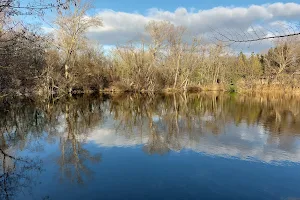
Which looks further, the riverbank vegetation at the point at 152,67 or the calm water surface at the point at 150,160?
the riverbank vegetation at the point at 152,67

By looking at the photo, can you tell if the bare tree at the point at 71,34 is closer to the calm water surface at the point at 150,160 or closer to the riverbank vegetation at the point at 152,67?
the riverbank vegetation at the point at 152,67

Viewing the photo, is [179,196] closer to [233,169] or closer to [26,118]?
[233,169]

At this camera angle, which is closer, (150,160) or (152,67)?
(150,160)

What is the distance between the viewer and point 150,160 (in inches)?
309

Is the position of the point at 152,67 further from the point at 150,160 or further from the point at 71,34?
the point at 150,160

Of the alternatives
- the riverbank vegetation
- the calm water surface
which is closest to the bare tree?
the riverbank vegetation

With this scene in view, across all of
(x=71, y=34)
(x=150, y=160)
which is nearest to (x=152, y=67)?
(x=71, y=34)

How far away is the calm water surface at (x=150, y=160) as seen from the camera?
5809 mm

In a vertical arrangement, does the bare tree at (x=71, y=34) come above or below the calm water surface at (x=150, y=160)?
above

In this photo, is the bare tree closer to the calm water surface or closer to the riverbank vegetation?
the riverbank vegetation

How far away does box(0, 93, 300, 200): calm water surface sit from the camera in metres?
5.81

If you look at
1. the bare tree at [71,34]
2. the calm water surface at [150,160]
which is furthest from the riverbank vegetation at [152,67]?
the calm water surface at [150,160]

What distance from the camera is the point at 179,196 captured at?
552 centimetres

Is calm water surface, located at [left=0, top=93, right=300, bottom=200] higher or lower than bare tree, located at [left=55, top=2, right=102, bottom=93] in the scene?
lower
